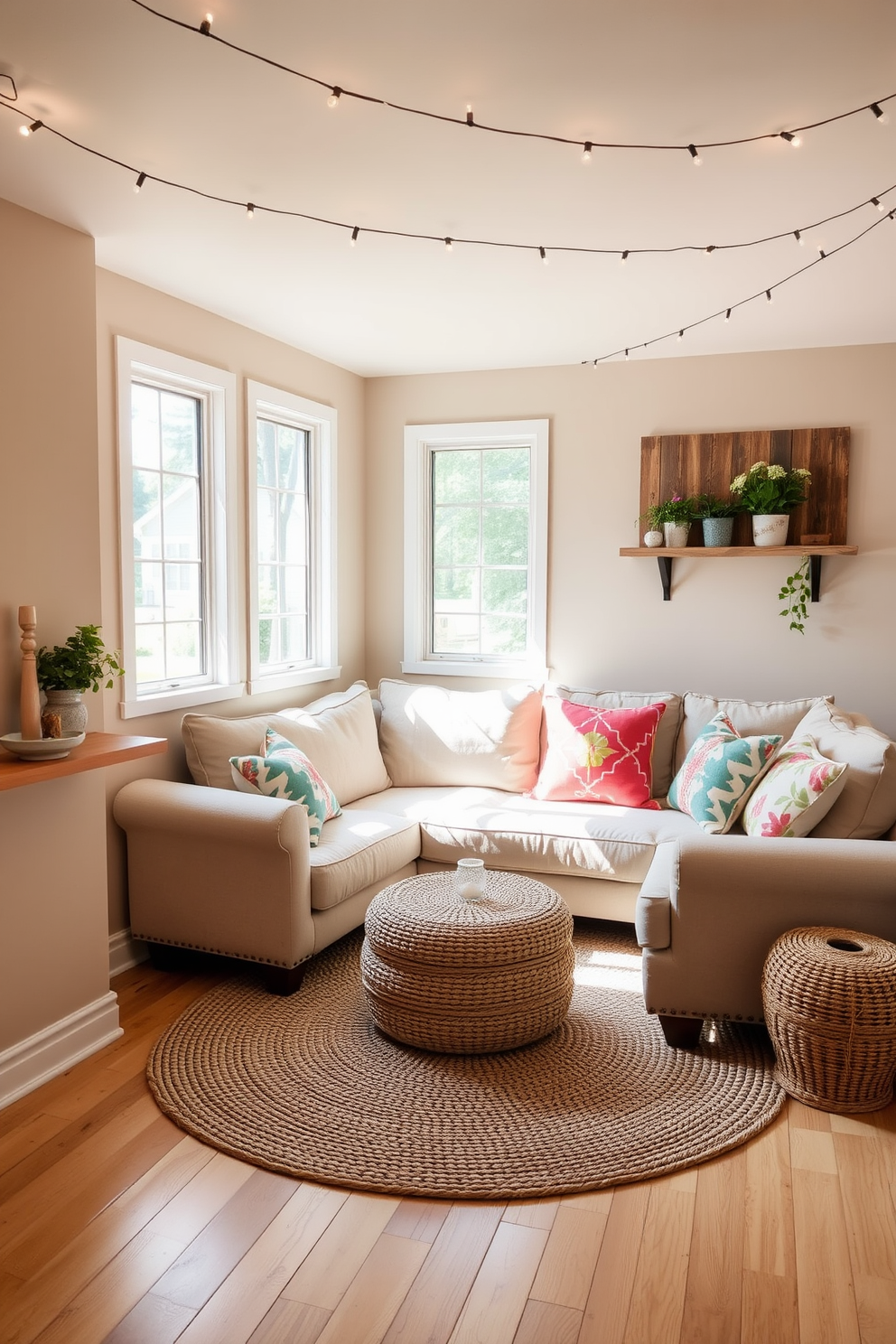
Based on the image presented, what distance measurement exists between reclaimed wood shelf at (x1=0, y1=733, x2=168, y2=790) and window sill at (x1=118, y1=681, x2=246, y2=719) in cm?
51

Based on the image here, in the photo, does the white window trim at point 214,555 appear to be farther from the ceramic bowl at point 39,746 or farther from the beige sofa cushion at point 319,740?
A: the ceramic bowl at point 39,746

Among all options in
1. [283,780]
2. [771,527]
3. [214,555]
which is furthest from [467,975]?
[771,527]

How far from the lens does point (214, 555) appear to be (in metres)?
3.94

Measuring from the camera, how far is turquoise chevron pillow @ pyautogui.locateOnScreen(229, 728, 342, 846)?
11.4 feet

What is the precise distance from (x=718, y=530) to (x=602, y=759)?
1148mm

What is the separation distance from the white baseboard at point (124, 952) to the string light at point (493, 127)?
2.71 meters

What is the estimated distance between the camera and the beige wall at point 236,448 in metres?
3.31

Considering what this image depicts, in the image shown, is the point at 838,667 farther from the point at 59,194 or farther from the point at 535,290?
the point at 59,194

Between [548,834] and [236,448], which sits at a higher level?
[236,448]

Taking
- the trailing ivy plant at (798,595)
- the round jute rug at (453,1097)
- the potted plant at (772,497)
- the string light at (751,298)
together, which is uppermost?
the string light at (751,298)

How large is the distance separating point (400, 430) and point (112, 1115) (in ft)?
11.5

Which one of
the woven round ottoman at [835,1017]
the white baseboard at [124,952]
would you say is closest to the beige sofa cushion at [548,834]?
the white baseboard at [124,952]

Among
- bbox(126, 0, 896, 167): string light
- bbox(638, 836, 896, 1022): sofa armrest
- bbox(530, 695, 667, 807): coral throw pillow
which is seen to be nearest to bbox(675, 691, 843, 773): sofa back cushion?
bbox(530, 695, 667, 807): coral throw pillow

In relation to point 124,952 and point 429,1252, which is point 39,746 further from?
point 429,1252
